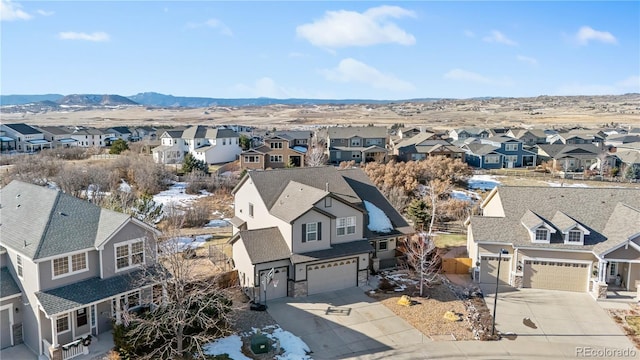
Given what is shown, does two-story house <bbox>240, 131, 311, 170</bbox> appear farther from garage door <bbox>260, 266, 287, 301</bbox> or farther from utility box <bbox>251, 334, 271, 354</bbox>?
utility box <bbox>251, 334, 271, 354</bbox>

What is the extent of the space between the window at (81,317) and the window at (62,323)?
1.52ft

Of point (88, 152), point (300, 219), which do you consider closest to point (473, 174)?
point (300, 219)

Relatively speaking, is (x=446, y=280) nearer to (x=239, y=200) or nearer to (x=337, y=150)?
(x=239, y=200)

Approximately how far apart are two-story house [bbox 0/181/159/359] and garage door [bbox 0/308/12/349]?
0.04 metres

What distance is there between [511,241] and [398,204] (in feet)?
66.9

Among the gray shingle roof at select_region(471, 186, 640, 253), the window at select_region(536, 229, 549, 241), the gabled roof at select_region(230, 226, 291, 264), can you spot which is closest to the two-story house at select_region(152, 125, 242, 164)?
the gabled roof at select_region(230, 226, 291, 264)

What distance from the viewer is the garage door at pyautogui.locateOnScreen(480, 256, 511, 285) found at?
2989cm

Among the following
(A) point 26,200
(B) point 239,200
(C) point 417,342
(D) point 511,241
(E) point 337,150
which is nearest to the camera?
(C) point 417,342

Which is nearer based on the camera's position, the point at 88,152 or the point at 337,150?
the point at 337,150

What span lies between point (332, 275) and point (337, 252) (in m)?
1.52

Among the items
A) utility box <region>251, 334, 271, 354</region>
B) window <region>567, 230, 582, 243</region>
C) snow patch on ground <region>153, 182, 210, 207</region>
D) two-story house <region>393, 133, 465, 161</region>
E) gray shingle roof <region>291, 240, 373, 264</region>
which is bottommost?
utility box <region>251, 334, 271, 354</region>

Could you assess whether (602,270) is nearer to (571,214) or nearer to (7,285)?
(571,214)

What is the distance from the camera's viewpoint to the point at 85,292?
20938 mm

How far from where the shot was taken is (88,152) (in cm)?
8925
